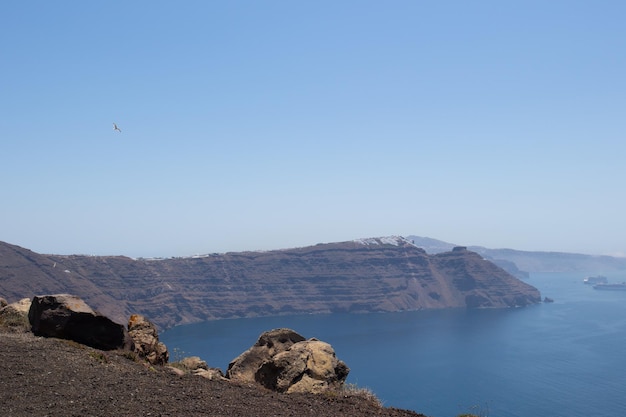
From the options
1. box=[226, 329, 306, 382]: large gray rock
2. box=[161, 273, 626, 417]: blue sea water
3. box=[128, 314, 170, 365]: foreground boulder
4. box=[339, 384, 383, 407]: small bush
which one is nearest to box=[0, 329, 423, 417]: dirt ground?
box=[339, 384, 383, 407]: small bush

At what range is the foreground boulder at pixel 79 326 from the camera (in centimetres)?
1612

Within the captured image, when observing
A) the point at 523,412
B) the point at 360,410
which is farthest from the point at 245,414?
the point at 523,412

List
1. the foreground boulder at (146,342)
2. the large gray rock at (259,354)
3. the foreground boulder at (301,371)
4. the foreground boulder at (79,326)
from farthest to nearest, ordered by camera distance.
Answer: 1. the large gray rock at (259,354)
2. the foreground boulder at (146,342)
3. the foreground boulder at (79,326)
4. the foreground boulder at (301,371)

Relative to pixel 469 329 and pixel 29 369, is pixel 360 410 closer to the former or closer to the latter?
pixel 29 369

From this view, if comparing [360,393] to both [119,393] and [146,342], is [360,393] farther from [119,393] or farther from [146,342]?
[146,342]

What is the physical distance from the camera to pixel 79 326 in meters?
16.3

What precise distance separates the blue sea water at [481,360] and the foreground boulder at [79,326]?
48224mm

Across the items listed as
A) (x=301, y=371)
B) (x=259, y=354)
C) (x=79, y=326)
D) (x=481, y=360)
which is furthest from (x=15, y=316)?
(x=481, y=360)

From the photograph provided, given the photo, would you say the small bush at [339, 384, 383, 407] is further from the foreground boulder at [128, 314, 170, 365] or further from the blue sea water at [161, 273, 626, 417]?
the blue sea water at [161, 273, 626, 417]

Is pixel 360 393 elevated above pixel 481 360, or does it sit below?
above

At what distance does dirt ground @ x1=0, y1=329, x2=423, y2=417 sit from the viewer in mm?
10602

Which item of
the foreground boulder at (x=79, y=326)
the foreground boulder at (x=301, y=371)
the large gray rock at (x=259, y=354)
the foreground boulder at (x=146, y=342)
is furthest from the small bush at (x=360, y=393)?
the foreground boulder at (x=79, y=326)

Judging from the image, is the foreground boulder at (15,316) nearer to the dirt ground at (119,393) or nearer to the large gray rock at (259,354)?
the dirt ground at (119,393)

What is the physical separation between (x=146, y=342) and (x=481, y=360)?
12891cm
